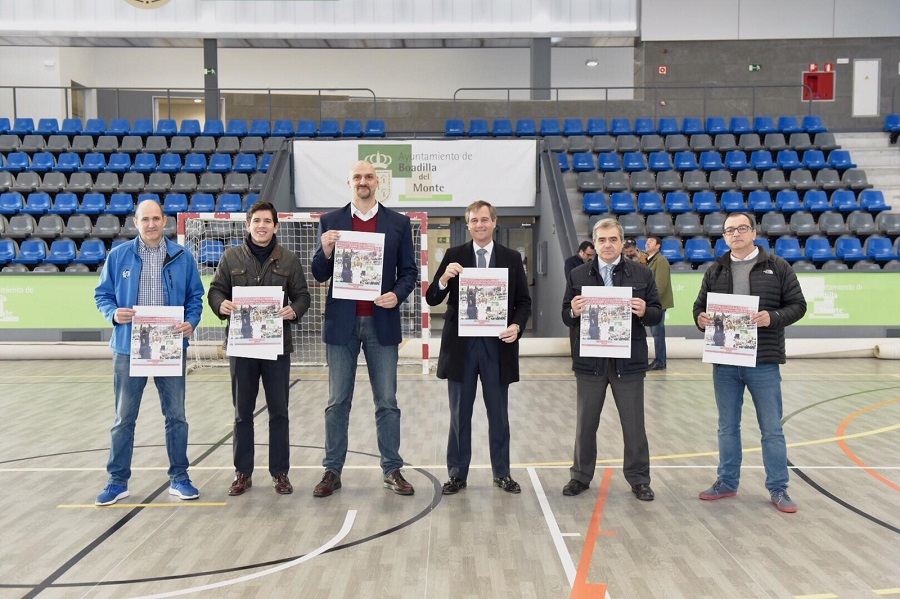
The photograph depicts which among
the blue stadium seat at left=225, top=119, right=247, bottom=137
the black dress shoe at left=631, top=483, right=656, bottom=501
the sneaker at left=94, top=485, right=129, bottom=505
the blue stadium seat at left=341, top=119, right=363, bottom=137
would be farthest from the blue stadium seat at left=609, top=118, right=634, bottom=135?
the sneaker at left=94, top=485, right=129, bottom=505

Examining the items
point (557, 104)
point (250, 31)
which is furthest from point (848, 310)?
point (250, 31)

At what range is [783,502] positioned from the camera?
482 centimetres

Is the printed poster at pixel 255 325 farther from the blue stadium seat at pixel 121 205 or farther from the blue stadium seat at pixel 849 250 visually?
Answer: the blue stadium seat at pixel 849 250

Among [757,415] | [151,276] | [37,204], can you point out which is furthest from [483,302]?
[37,204]

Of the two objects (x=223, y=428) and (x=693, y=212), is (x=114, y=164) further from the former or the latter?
(x=693, y=212)

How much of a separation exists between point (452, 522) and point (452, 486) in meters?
0.55

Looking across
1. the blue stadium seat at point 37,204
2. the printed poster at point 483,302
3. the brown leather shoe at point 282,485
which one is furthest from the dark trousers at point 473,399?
the blue stadium seat at point 37,204

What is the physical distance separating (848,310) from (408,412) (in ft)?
27.0

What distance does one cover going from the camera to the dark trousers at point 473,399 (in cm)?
516

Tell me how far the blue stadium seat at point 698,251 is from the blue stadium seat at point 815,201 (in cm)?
246

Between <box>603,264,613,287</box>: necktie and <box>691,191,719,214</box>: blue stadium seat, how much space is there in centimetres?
1008

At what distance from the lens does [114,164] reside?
15.4 m

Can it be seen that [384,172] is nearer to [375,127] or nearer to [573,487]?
[375,127]

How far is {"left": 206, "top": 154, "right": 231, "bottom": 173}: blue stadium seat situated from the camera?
49.6ft
